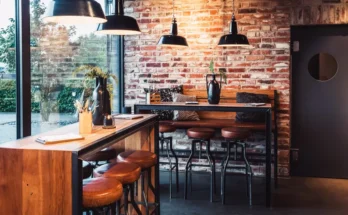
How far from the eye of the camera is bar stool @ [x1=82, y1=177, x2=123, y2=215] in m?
2.01

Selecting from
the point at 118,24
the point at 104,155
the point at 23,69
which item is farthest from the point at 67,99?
the point at 118,24

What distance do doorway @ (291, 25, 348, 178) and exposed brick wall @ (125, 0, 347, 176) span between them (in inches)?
5.5

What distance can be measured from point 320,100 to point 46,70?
3295 mm

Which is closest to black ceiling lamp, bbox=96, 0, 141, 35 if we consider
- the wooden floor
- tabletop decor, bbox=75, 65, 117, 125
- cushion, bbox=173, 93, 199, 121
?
tabletop decor, bbox=75, 65, 117, 125

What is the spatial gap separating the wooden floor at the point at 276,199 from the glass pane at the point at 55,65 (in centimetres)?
131

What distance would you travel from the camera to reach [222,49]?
16.9 feet

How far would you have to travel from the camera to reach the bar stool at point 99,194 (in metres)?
2.01

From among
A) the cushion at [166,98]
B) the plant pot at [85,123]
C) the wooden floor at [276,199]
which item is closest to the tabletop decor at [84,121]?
the plant pot at [85,123]

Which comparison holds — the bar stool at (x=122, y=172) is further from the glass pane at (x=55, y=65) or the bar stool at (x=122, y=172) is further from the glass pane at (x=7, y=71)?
the glass pane at (x=7, y=71)

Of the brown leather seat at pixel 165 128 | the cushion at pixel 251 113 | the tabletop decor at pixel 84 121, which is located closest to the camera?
the tabletop decor at pixel 84 121

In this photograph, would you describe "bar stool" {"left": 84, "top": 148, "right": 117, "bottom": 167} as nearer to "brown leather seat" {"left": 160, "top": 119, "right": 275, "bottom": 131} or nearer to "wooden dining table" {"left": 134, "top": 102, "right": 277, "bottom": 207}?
"wooden dining table" {"left": 134, "top": 102, "right": 277, "bottom": 207}

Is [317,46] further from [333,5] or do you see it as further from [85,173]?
[85,173]

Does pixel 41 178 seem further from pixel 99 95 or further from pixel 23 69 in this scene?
pixel 23 69

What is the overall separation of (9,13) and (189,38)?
261 cm
